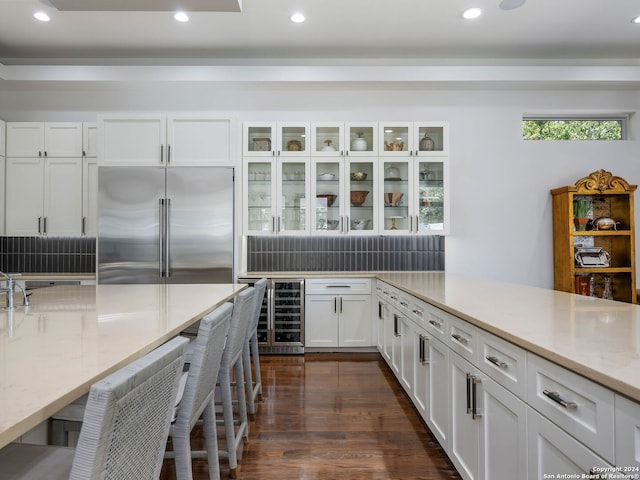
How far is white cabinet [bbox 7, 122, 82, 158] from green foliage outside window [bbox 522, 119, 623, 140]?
16.9ft

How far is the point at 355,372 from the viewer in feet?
11.3

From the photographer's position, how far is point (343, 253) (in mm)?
4559

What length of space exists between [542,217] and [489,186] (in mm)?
705

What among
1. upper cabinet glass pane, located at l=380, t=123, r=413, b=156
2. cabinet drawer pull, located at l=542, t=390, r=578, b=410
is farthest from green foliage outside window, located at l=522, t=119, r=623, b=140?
cabinet drawer pull, located at l=542, t=390, r=578, b=410

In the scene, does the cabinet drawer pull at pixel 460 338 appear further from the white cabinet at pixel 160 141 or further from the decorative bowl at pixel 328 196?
the white cabinet at pixel 160 141

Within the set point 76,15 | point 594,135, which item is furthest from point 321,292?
point 594,135

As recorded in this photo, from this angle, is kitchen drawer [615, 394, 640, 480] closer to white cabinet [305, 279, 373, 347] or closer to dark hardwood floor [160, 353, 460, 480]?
dark hardwood floor [160, 353, 460, 480]

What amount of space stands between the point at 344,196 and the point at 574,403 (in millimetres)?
3475

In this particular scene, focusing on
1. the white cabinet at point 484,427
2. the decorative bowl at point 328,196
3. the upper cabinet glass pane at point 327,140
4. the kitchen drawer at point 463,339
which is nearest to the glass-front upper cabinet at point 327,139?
the upper cabinet glass pane at point 327,140

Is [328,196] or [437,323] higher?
[328,196]

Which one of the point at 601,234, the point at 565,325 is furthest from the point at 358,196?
the point at 565,325

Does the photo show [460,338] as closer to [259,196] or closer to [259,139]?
[259,196]

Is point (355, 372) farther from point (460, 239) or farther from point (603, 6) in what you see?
point (603, 6)

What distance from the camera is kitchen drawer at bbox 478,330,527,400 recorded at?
1.21 meters
